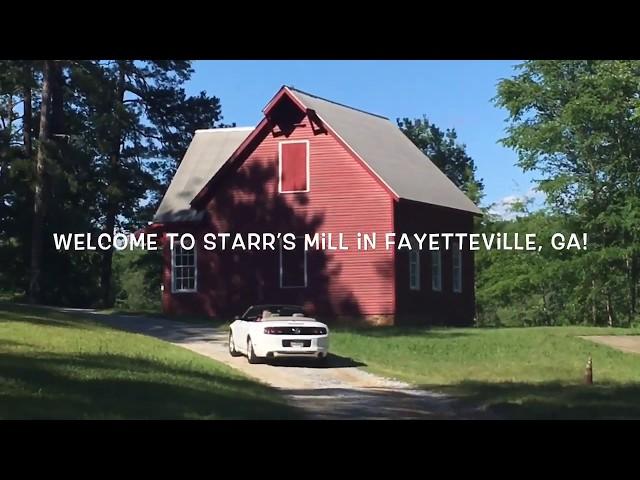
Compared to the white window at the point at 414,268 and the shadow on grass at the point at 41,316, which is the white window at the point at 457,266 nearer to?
the white window at the point at 414,268

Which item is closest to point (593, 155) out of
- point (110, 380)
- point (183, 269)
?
point (183, 269)

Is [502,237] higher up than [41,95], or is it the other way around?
[41,95]

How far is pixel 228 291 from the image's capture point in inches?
753

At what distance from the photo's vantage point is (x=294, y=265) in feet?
59.6

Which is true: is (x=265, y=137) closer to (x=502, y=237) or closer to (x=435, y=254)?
(x=435, y=254)

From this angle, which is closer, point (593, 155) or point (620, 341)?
point (620, 341)

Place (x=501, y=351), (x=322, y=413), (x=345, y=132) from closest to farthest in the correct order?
(x=322, y=413) → (x=501, y=351) → (x=345, y=132)

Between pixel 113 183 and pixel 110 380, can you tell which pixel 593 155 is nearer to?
pixel 113 183

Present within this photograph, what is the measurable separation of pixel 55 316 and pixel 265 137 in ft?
18.1

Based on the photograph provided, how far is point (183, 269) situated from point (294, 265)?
274cm

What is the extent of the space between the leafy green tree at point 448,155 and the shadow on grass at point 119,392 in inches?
310

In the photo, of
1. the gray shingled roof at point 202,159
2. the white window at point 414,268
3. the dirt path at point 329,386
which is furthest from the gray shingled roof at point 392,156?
the dirt path at point 329,386

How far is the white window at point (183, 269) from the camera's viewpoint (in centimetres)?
1945
